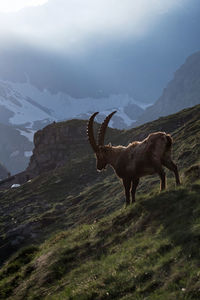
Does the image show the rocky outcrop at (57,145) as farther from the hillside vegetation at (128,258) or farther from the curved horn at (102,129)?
the hillside vegetation at (128,258)

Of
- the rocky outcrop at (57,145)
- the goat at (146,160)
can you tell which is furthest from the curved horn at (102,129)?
the rocky outcrop at (57,145)

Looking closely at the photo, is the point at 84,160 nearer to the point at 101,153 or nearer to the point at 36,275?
the point at 101,153

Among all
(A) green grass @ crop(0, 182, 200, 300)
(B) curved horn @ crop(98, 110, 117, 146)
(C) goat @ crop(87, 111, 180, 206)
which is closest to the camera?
(A) green grass @ crop(0, 182, 200, 300)

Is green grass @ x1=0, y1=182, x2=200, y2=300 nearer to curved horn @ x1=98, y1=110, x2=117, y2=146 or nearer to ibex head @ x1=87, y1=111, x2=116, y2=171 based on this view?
ibex head @ x1=87, y1=111, x2=116, y2=171

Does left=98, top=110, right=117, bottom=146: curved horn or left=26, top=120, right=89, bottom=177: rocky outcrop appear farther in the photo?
left=26, top=120, right=89, bottom=177: rocky outcrop

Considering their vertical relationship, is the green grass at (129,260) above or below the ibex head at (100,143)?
below

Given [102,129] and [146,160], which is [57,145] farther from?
[146,160]

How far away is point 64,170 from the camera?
6688 centimetres

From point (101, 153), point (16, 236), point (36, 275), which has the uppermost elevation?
point (101, 153)

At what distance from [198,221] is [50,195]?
47220 millimetres

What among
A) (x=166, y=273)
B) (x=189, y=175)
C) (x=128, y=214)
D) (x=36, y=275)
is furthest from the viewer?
(x=189, y=175)

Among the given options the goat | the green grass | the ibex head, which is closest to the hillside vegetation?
the green grass

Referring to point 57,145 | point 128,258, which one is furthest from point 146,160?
point 57,145

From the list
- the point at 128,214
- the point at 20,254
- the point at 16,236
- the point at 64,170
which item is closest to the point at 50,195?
the point at 64,170
